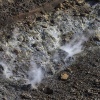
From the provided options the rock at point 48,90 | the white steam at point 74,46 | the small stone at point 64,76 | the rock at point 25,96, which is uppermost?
the white steam at point 74,46

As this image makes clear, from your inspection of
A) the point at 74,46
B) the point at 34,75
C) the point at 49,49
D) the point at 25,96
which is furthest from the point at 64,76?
the point at 25,96

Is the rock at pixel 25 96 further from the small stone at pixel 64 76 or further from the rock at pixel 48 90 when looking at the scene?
the small stone at pixel 64 76

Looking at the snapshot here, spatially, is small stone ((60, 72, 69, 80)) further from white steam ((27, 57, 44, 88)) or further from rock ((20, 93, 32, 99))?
rock ((20, 93, 32, 99))

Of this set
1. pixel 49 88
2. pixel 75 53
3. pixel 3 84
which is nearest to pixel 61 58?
pixel 75 53

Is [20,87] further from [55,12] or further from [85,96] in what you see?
[55,12]

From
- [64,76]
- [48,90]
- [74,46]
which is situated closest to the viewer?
[48,90]

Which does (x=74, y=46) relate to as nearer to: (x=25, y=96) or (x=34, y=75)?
(x=34, y=75)

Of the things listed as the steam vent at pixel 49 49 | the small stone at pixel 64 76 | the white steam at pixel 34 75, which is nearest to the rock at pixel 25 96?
the steam vent at pixel 49 49

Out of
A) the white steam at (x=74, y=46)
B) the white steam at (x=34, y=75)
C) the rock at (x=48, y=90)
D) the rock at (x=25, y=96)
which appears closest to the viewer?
the rock at (x=25, y=96)

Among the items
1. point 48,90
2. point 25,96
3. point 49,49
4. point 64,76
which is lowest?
point 25,96
